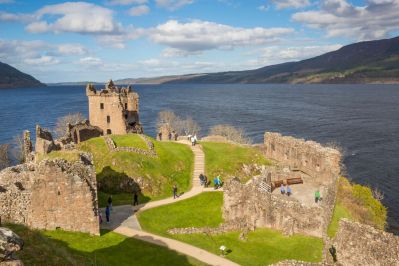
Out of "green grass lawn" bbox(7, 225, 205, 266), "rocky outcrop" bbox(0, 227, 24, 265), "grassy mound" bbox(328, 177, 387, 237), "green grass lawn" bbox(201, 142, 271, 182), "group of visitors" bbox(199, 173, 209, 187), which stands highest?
"rocky outcrop" bbox(0, 227, 24, 265)

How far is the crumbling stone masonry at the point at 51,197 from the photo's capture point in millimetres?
30453

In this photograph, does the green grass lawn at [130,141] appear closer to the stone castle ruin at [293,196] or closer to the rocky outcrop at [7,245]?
the stone castle ruin at [293,196]

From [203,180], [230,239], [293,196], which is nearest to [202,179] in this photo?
[203,180]

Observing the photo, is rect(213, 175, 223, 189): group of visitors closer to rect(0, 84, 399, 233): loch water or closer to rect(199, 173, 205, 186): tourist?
rect(199, 173, 205, 186): tourist

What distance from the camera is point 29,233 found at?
2248 centimetres

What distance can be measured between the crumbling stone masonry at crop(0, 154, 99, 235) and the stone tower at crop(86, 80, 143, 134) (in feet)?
121

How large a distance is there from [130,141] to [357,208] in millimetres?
30660

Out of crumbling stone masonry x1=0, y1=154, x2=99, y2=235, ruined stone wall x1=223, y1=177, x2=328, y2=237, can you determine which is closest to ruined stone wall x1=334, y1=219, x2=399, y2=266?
ruined stone wall x1=223, y1=177, x2=328, y2=237

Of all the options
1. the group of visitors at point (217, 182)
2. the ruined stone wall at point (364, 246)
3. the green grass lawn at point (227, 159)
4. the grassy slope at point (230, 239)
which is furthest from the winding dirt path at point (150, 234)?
the ruined stone wall at point (364, 246)

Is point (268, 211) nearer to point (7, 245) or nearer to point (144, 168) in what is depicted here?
point (144, 168)

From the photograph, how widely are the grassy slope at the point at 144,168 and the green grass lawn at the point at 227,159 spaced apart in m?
2.87

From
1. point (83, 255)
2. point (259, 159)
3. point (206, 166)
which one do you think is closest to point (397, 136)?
point (259, 159)

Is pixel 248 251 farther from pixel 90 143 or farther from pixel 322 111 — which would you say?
pixel 322 111

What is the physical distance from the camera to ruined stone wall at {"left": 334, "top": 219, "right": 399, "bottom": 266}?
22.5 metres
